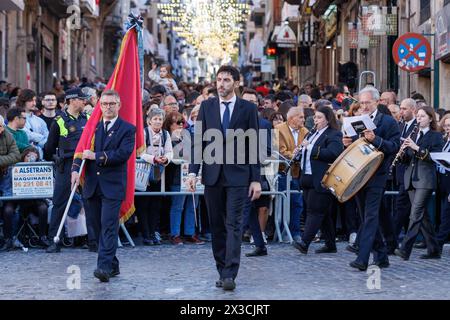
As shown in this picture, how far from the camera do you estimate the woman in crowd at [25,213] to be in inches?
555

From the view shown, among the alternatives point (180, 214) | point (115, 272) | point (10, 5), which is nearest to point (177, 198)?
point (180, 214)

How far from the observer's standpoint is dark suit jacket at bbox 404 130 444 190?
1307cm

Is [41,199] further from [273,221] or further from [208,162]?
[208,162]

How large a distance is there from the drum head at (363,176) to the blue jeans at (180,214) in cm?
383

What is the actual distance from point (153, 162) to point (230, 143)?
14.2ft

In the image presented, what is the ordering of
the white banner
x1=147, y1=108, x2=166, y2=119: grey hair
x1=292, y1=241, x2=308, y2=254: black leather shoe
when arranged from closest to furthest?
x1=292, y1=241, x2=308, y2=254: black leather shoe → the white banner → x1=147, y1=108, x2=166, y2=119: grey hair

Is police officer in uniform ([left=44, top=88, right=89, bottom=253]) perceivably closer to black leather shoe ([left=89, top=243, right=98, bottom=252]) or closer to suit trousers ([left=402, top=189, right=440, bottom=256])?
black leather shoe ([left=89, top=243, right=98, bottom=252])

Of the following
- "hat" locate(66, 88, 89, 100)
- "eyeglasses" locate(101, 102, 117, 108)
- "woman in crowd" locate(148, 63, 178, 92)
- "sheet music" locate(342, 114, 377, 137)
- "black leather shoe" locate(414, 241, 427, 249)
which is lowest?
"black leather shoe" locate(414, 241, 427, 249)

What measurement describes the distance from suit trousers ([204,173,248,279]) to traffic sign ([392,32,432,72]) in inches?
414

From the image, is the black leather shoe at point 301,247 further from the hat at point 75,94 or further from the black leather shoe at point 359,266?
the hat at point 75,94

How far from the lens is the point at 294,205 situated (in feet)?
50.0

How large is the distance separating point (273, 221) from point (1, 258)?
3929 millimetres

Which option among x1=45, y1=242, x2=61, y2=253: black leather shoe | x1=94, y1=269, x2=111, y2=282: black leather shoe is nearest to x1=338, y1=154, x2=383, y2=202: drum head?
x1=94, y1=269, x2=111, y2=282: black leather shoe
